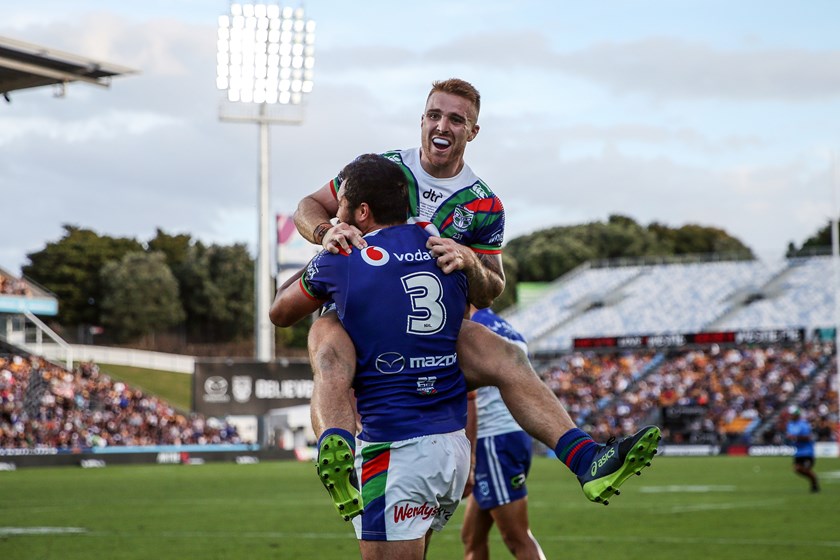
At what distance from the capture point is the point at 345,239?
18.1ft

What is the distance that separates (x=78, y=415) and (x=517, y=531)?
36315 millimetres

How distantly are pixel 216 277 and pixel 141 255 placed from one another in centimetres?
816

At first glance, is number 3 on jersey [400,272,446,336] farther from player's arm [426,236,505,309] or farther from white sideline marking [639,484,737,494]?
white sideline marking [639,484,737,494]

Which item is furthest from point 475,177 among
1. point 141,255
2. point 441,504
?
point 141,255

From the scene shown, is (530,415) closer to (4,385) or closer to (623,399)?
(4,385)

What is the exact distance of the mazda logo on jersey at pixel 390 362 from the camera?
18.0 feet

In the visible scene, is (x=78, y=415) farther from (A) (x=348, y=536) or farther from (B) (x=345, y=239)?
(B) (x=345, y=239)

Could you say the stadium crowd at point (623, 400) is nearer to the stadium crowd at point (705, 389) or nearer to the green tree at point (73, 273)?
the stadium crowd at point (705, 389)

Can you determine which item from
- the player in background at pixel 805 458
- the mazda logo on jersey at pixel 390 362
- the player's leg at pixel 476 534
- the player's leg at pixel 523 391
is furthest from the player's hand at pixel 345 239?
the player in background at pixel 805 458

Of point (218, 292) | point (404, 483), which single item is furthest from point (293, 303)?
point (218, 292)

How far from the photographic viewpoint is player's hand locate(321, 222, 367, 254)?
216 inches

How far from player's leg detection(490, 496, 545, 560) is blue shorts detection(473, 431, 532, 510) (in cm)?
7

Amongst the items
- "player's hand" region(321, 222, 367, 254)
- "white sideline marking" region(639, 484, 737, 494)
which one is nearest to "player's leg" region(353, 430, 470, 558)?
"player's hand" region(321, 222, 367, 254)

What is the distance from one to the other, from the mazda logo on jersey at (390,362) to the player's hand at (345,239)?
52 cm
